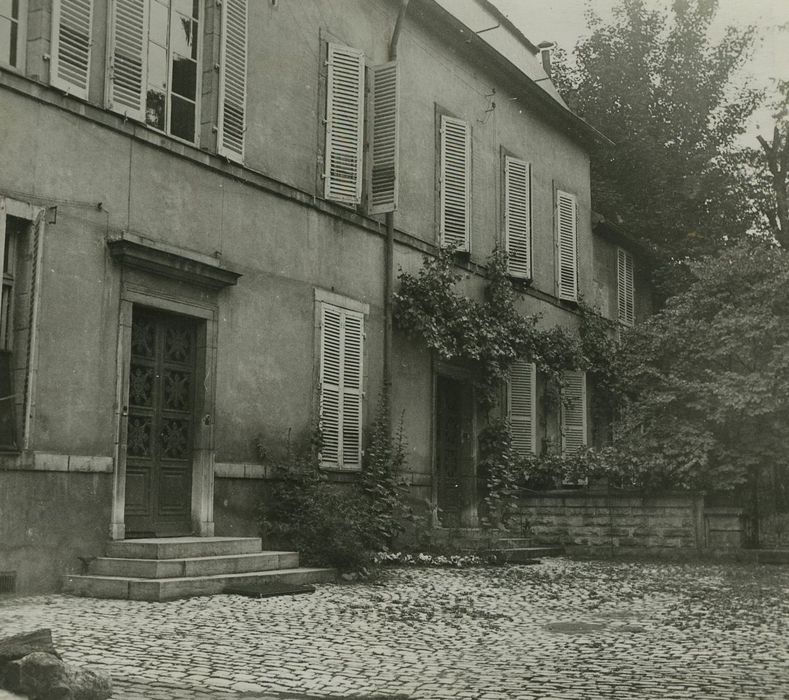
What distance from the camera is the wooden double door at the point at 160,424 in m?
9.57

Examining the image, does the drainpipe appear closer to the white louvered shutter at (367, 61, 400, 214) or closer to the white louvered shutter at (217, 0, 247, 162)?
the white louvered shutter at (367, 61, 400, 214)

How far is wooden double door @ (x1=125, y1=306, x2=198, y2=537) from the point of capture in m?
9.57

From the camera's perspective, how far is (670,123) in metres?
22.9

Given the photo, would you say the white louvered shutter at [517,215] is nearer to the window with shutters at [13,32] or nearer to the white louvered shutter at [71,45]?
the white louvered shutter at [71,45]

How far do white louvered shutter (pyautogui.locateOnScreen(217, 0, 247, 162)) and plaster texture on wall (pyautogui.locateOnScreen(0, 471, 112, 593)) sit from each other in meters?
3.82

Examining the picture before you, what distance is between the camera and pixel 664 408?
49.9 ft

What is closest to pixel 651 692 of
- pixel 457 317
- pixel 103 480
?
pixel 103 480

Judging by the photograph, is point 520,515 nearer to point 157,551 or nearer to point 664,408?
point 664,408

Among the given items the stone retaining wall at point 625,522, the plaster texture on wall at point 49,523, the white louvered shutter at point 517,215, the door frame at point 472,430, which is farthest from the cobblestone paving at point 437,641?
the white louvered shutter at point 517,215

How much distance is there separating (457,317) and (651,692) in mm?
9277

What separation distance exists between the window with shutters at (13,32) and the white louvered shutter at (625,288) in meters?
14.4

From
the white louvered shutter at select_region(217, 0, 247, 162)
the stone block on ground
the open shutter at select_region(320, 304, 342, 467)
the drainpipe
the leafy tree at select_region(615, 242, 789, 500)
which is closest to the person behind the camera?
the stone block on ground

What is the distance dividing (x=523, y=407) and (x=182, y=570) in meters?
8.85

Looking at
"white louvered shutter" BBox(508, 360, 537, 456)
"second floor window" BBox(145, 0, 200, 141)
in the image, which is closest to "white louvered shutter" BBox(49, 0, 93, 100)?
"second floor window" BBox(145, 0, 200, 141)
